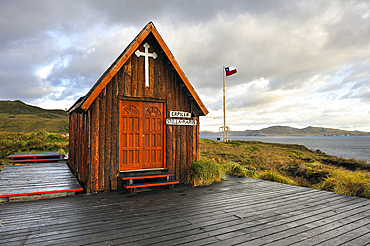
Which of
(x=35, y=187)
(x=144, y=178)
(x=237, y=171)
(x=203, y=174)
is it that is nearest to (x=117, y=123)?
(x=144, y=178)

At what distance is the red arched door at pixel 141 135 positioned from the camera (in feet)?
22.0

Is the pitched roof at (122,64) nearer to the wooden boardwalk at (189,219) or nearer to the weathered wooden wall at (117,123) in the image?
the weathered wooden wall at (117,123)

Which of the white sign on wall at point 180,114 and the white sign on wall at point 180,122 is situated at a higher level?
the white sign on wall at point 180,114

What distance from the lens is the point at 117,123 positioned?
Result: 6488 mm

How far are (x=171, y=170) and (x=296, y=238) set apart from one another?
14.4 ft

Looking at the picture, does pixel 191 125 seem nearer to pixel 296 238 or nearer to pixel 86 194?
pixel 86 194

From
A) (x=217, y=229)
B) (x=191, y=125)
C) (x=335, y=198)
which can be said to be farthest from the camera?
(x=191, y=125)

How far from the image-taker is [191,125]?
7727 mm

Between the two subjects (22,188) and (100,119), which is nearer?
(22,188)

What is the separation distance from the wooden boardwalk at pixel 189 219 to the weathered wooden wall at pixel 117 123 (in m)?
0.82

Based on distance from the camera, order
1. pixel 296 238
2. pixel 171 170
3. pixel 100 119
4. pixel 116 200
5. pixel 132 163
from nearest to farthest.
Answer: pixel 296 238 → pixel 116 200 → pixel 100 119 → pixel 132 163 → pixel 171 170

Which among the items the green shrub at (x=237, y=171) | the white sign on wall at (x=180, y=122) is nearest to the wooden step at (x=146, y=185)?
the white sign on wall at (x=180, y=122)

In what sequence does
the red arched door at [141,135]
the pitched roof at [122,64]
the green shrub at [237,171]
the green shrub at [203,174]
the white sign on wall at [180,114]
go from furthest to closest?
1. the green shrub at [237,171]
2. the white sign on wall at [180,114]
3. the green shrub at [203,174]
4. the red arched door at [141,135]
5. the pitched roof at [122,64]

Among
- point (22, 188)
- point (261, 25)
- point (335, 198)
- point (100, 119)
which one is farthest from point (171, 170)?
point (261, 25)
